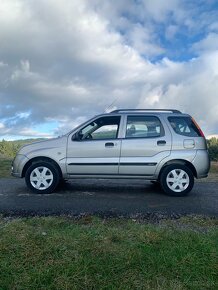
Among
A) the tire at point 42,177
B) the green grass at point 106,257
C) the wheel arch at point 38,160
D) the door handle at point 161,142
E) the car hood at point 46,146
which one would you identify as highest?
the door handle at point 161,142

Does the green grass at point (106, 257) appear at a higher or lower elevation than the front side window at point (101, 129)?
lower

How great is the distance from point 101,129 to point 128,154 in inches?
34.1

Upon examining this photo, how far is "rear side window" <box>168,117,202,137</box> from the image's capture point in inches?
296

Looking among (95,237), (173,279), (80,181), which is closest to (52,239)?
(95,237)

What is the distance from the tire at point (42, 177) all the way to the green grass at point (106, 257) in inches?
107

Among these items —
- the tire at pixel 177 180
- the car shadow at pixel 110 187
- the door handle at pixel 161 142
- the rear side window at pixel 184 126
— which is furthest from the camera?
the car shadow at pixel 110 187

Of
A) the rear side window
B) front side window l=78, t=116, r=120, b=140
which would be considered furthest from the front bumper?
the rear side window

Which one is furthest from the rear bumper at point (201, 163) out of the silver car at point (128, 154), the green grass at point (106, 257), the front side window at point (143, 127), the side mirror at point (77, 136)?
the green grass at point (106, 257)

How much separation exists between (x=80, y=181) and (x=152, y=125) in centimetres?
301

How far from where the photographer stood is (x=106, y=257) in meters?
3.69

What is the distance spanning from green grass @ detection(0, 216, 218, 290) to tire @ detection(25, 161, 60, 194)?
107 inches

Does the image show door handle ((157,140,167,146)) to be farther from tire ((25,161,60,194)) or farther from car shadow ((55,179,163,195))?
tire ((25,161,60,194))

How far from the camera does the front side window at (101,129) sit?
761cm

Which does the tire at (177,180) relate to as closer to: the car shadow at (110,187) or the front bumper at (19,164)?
the car shadow at (110,187)
